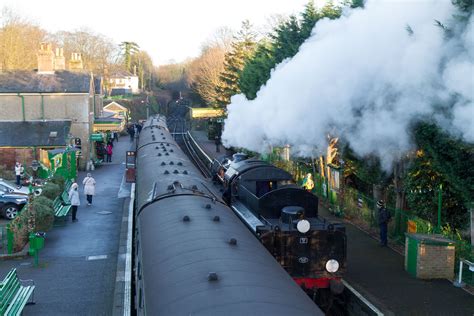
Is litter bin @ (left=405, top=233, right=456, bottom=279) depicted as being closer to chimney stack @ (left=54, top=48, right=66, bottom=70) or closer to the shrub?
the shrub

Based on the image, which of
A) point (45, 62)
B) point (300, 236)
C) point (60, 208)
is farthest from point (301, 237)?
point (45, 62)

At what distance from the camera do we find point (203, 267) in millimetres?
5715

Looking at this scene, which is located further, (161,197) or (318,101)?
(318,101)

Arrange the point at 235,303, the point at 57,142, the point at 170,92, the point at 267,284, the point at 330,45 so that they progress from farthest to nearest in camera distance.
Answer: the point at 170,92 → the point at 57,142 → the point at 330,45 → the point at 267,284 → the point at 235,303

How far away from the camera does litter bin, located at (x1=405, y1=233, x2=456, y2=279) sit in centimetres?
1102

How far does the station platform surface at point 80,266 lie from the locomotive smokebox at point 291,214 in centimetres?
351

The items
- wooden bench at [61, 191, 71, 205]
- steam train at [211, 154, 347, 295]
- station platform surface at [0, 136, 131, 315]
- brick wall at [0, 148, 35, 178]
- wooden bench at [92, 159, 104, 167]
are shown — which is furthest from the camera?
wooden bench at [92, 159, 104, 167]

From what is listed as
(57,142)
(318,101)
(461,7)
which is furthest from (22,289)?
(57,142)

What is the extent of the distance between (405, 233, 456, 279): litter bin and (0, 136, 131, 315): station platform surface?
6.26m

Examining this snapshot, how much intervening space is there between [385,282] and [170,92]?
287 ft

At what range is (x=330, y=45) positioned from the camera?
495 inches

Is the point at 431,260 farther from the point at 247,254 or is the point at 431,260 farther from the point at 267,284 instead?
the point at 267,284

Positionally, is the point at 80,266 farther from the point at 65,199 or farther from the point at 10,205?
the point at 10,205

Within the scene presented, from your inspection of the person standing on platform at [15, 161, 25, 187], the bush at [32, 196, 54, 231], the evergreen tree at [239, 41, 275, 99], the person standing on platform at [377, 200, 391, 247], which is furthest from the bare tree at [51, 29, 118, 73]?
the person standing on platform at [377, 200, 391, 247]
